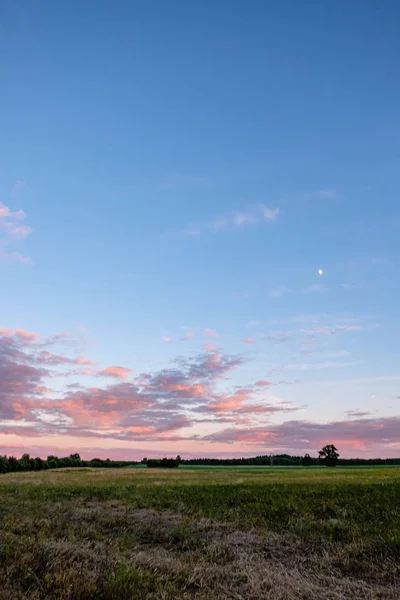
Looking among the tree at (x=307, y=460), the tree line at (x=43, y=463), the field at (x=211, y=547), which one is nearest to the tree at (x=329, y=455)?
the tree at (x=307, y=460)

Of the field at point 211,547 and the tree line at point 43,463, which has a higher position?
the field at point 211,547

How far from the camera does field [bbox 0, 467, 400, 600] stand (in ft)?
32.9

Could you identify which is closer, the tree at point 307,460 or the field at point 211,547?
the field at point 211,547

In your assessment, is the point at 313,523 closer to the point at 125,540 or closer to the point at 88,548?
the point at 125,540

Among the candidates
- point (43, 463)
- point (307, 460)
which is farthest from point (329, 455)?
point (43, 463)

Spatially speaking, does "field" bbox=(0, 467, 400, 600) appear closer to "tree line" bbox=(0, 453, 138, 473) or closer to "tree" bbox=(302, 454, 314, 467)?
"tree line" bbox=(0, 453, 138, 473)

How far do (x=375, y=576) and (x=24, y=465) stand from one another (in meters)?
112

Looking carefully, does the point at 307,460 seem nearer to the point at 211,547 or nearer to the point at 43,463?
the point at 43,463

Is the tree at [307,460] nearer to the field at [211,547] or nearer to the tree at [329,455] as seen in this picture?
the tree at [329,455]

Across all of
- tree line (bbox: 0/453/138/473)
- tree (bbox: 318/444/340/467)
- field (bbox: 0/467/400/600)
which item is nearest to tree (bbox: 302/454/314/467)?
tree (bbox: 318/444/340/467)

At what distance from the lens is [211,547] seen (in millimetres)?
14656

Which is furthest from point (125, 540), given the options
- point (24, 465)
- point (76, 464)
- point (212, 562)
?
point (76, 464)

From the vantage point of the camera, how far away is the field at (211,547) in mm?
10016

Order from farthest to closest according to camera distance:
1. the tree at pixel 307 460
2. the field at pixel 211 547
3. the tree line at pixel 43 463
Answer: the tree at pixel 307 460, the tree line at pixel 43 463, the field at pixel 211 547
